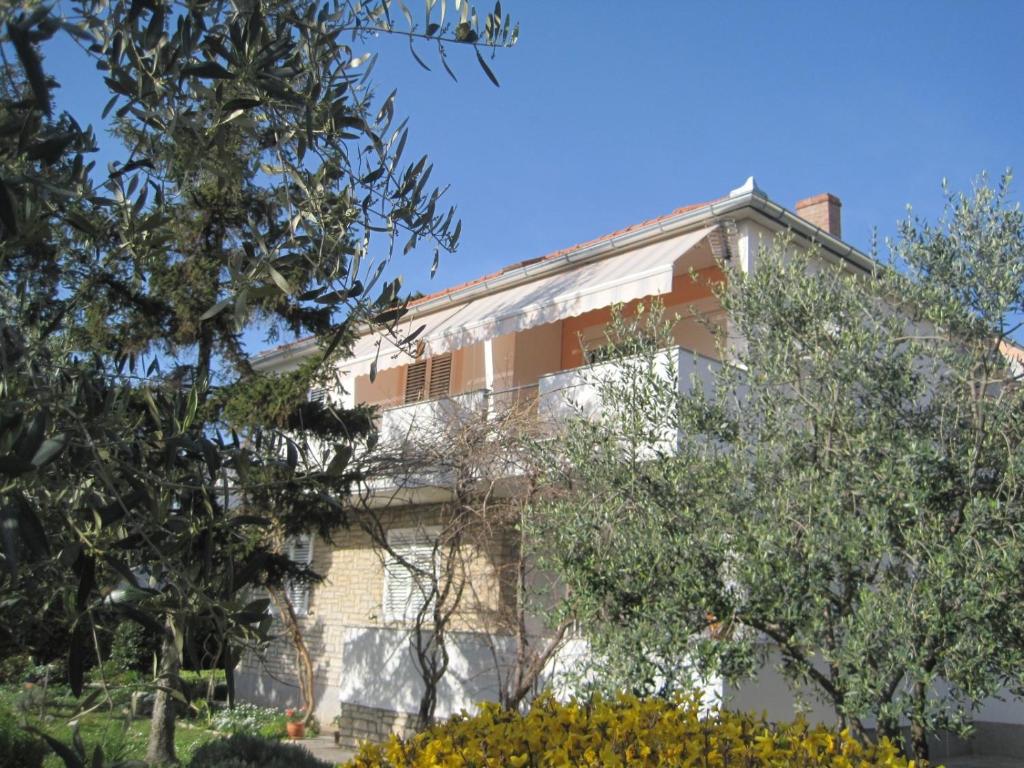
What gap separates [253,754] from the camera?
1010 cm

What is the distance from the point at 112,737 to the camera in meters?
13.1

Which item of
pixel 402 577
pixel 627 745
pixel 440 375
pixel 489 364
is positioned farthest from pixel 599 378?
pixel 440 375

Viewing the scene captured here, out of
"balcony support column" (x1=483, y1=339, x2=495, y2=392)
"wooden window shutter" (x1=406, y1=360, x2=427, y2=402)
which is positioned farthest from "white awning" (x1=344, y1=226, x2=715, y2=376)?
"wooden window shutter" (x1=406, y1=360, x2=427, y2=402)

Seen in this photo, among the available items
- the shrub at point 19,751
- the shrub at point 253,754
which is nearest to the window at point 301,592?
the shrub at point 19,751

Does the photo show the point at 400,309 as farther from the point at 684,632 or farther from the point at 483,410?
the point at 483,410

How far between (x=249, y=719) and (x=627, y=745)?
54.0 feet

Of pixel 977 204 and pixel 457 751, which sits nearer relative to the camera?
pixel 457 751

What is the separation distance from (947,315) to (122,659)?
22.0 meters

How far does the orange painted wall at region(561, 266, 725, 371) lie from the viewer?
18750 mm

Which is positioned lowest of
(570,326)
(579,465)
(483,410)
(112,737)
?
(112,737)

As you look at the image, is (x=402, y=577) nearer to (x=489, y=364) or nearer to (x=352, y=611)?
(x=352, y=611)

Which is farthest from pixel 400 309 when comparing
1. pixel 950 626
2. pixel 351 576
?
pixel 351 576

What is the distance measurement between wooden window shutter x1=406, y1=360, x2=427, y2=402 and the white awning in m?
2.51

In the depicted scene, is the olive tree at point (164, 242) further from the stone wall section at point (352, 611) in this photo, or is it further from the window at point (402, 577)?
the window at point (402, 577)
